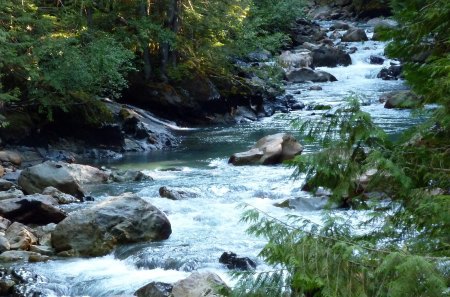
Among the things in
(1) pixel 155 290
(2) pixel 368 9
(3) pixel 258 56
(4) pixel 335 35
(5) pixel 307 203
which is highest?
(2) pixel 368 9

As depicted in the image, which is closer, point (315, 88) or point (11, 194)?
point (11, 194)

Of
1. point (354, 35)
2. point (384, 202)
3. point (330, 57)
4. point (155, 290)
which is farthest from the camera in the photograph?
point (354, 35)

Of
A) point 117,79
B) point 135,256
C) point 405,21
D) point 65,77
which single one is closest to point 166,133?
point 117,79

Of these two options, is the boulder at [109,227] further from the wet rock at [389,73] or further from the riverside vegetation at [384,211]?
the wet rock at [389,73]

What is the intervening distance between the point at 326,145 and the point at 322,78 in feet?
90.9

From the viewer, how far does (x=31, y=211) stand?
11812 millimetres

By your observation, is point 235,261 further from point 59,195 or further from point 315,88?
point 315,88

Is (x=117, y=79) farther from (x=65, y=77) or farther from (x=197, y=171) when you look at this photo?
(x=197, y=171)

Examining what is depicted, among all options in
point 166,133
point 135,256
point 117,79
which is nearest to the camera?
point 135,256

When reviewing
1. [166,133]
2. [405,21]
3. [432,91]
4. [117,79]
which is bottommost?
[166,133]

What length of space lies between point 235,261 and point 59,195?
5690mm

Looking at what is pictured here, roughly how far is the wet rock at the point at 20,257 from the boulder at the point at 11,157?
25.0 feet

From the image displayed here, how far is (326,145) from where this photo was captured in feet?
15.4

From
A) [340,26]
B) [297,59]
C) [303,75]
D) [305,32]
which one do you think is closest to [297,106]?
[303,75]
